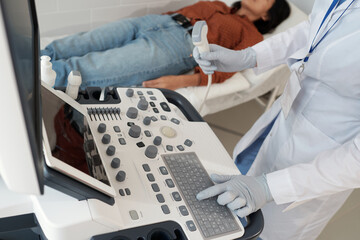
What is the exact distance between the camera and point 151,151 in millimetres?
835

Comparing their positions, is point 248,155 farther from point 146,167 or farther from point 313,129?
point 146,167

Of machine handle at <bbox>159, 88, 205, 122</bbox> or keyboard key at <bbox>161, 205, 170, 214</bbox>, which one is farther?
machine handle at <bbox>159, 88, 205, 122</bbox>

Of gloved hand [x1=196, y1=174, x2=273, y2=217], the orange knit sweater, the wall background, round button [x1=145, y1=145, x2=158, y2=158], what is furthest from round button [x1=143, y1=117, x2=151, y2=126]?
the wall background

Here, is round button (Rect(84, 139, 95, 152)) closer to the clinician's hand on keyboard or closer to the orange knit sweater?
the clinician's hand on keyboard

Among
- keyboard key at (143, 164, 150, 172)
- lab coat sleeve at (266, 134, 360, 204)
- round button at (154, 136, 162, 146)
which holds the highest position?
round button at (154, 136, 162, 146)

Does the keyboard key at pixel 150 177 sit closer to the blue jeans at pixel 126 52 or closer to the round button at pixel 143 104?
the round button at pixel 143 104

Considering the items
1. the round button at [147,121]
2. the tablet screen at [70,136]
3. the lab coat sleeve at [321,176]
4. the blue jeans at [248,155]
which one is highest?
the tablet screen at [70,136]

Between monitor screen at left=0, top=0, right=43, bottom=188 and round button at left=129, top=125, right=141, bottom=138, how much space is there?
30 centimetres

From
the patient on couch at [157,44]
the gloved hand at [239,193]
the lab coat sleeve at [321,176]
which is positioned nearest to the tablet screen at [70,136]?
the gloved hand at [239,193]

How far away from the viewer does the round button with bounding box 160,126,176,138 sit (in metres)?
0.93

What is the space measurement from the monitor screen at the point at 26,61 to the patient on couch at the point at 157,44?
0.94 metres

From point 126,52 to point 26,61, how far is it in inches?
49.5

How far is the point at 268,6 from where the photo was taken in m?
2.14

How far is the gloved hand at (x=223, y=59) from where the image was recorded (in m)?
1.11
